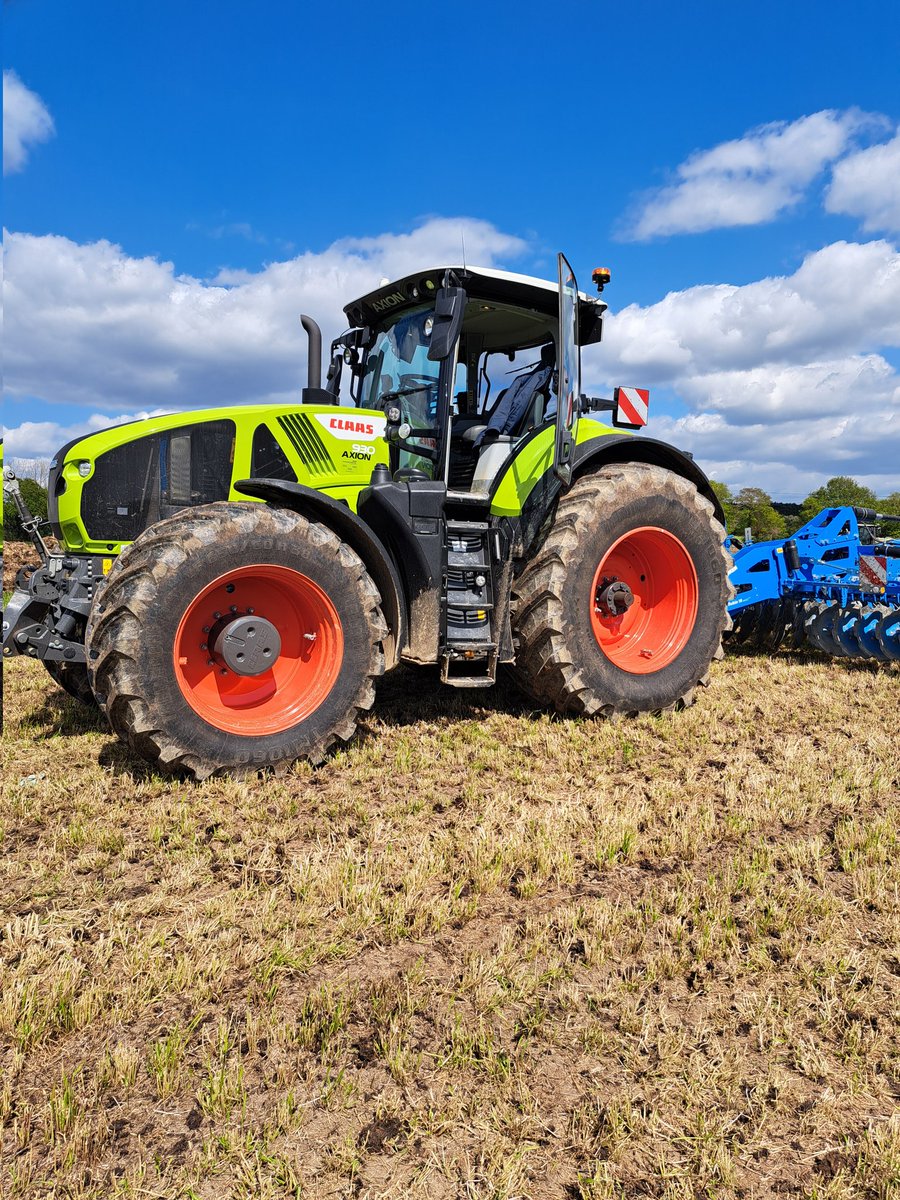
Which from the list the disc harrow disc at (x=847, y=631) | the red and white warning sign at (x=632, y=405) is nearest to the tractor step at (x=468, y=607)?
the red and white warning sign at (x=632, y=405)

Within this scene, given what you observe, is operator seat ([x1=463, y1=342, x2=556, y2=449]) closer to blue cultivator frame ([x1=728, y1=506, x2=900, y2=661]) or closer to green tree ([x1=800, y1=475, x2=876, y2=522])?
blue cultivator frame ([x1=728, y1=506, x2=900, y2=661])

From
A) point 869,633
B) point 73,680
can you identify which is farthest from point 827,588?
point 73,680

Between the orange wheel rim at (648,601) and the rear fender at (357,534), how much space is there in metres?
1.54

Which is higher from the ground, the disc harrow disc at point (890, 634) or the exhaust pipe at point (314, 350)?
the exhaust pipe at point (314, 350)

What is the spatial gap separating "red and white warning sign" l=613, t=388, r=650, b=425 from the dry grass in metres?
2.64

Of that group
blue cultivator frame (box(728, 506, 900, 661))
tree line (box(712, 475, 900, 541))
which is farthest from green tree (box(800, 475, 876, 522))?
blue cultivator frame (box(728, 506, 900, 661))

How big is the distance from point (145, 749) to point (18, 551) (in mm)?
16863

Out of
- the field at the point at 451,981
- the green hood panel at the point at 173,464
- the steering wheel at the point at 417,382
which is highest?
the steering wheel at the point at 417,382

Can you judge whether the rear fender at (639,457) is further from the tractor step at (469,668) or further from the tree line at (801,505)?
the tree line at (801,505)

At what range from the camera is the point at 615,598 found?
17.7ft

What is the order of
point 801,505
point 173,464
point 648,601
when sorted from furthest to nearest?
point 801,505, point 648,601, point 173,464

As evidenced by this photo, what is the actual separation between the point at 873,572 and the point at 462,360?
403 cm

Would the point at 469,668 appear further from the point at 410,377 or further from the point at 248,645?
the point at 410,377

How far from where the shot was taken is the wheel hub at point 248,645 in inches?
159
